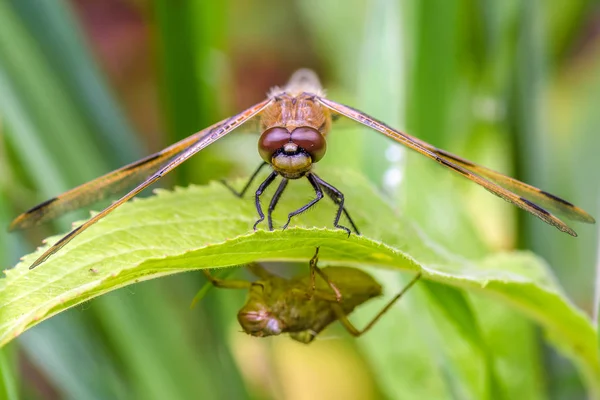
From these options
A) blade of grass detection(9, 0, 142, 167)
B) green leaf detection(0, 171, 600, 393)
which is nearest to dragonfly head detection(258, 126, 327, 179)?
green leaf detection(0, 171, 600, 393)

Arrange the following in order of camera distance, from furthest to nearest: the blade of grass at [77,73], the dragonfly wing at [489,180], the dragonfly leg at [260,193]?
the blade of grass at [77,73] < the dragonfly leg at [260,193] < the dragonfly wing at [489,180]

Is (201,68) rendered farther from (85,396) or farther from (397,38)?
(85,396)

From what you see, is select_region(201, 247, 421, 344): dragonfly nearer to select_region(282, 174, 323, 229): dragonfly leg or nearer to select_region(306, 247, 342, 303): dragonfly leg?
select_region(306, 247, 342, 303): dragonfly leg

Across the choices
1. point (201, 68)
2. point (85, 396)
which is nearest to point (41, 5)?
point (201, 68)

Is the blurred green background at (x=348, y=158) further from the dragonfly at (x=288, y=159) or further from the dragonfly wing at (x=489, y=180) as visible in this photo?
the dragonfly wing at (x=489, y=180)

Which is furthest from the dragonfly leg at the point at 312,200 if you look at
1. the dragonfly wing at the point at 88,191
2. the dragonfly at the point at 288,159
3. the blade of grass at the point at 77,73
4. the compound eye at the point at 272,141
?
the blade of grass at the point at 77,73

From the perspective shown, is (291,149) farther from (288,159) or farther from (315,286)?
(315,286)

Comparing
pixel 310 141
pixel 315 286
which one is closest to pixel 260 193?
pixel 310 141
